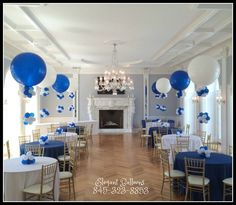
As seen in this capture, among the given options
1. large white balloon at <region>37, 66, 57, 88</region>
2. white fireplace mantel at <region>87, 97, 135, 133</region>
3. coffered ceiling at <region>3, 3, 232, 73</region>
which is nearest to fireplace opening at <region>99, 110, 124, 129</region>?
white fireplace mantel at <region>87, 97, 135, 133</region>

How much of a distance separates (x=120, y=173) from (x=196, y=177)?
246 centimetres

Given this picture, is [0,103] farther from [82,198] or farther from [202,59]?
[202,59]

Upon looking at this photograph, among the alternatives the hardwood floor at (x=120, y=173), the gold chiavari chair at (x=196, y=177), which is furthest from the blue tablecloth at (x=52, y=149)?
the gold chiavari chair at (x=196, y=177)

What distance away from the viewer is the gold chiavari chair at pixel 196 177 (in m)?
4.95

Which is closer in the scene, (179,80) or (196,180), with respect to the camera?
(196,180)

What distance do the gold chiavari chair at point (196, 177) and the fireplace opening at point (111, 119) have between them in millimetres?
10933

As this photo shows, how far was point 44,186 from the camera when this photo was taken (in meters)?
4.70

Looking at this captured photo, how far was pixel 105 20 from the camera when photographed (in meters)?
6.51

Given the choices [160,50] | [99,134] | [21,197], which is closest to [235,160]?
[21,197]

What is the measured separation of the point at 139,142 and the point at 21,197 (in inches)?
318

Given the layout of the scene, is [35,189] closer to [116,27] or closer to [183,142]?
[116,27]

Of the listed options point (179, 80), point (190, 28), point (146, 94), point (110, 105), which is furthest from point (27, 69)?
point (146, 94)

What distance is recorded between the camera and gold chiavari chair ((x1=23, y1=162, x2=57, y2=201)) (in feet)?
14.7

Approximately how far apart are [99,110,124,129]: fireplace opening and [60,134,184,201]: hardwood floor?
5060mm
